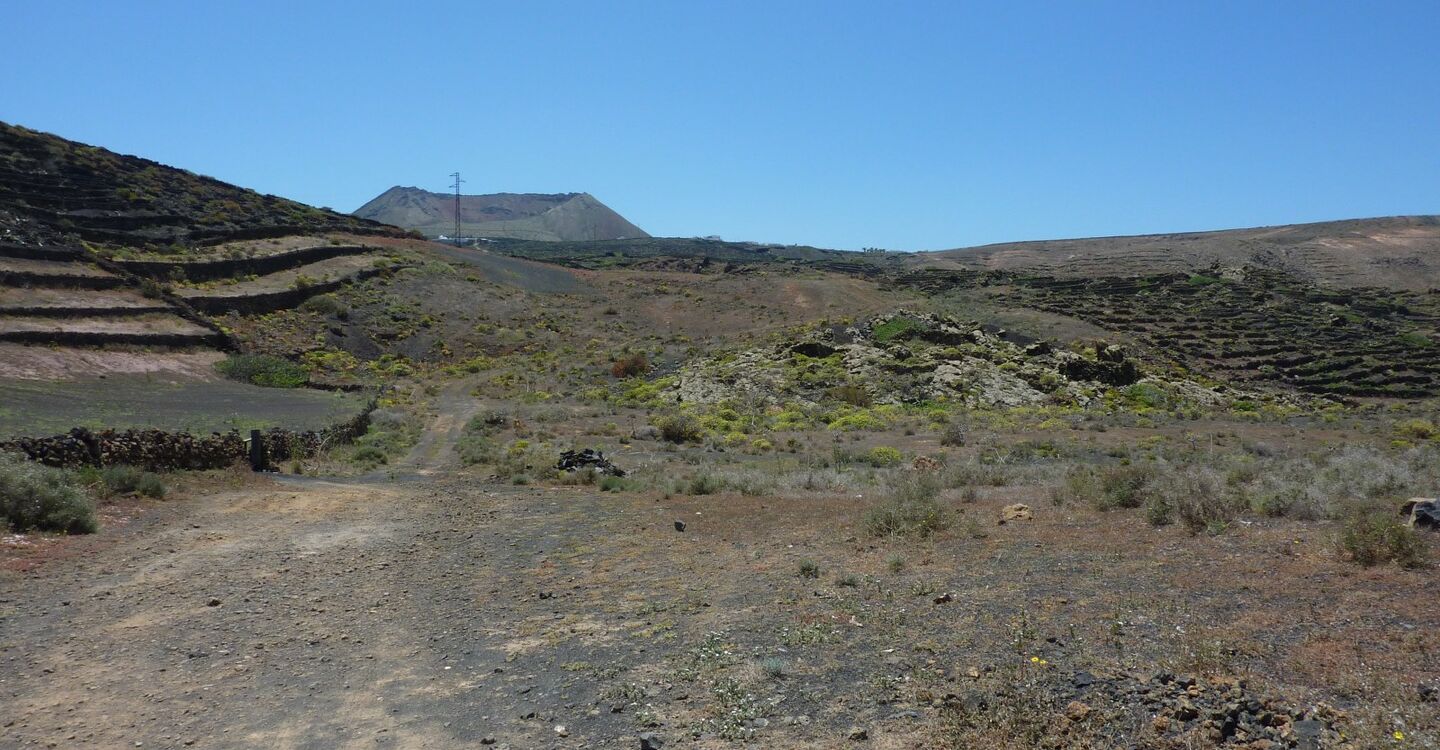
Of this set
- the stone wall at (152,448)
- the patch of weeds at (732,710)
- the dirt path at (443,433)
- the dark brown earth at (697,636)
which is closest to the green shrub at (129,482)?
the stone wall at (152,448)

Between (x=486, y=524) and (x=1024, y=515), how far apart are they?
8.61 metres

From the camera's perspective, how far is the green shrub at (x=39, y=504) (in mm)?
11703

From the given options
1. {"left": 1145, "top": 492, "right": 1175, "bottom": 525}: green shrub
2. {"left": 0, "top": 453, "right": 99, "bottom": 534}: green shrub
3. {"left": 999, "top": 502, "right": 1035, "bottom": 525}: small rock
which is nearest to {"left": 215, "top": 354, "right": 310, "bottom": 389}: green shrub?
{"left": 0, "top": 453, "right": 99, "bottom": 534}: green shrub

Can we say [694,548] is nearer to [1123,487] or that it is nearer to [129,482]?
[1123,487]

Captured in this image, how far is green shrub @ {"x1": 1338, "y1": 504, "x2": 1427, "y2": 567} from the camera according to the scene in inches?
308

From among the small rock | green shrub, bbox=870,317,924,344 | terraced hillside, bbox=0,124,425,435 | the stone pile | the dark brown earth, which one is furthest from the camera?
green shrub, bbox=870,317,924,344

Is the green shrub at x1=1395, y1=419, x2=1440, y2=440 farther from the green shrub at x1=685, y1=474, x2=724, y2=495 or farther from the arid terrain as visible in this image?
the green shrub at x1=685, y1=474, x2=724, y2=495

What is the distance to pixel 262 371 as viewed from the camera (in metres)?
37.0

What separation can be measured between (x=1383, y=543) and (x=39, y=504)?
16.0 meters

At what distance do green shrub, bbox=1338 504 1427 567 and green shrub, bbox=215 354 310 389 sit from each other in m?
36.7

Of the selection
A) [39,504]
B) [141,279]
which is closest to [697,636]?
[39,504]

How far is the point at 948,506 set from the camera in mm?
13531

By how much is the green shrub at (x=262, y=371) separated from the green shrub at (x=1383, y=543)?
120 ft

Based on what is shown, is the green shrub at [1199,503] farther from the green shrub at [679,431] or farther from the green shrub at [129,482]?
the green shrub at [679,431]
